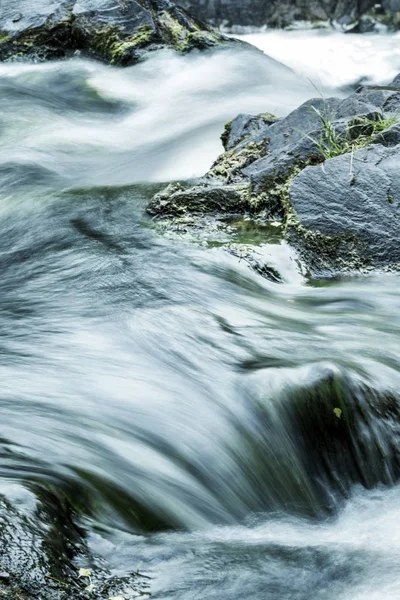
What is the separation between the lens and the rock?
441 inches

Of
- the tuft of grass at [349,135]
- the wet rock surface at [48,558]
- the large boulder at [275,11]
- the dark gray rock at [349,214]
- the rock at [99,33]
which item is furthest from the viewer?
the large boulder at [275,11]

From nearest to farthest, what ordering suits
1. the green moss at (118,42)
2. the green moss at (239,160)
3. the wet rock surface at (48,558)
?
1. the wet rock surface at (48,558)
2. the green moss at (239,160)
3. the green moss at (118,42)

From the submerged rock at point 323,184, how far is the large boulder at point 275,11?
9.93m

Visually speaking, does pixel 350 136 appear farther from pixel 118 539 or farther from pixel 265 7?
pixel 265 7

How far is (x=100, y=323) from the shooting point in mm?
4809

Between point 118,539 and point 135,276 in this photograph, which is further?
point 135,276

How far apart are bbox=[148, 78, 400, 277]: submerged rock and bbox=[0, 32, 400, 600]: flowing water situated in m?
0.21

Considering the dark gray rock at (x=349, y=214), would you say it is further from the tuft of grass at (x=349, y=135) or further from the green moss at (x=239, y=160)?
the green moss at (x=239, y=160)

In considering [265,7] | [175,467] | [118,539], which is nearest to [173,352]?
[175,467]

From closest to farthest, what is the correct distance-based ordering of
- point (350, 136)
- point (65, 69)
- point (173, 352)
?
point (173, 352) < point (350, 136) < point (65, 69)

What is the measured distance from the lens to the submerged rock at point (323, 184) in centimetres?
560

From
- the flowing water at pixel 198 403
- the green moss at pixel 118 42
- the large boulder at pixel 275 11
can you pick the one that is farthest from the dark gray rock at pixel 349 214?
the large boulder at pixel 275 11

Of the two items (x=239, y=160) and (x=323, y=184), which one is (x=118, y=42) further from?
(x=323, y=184)

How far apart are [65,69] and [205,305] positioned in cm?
694
